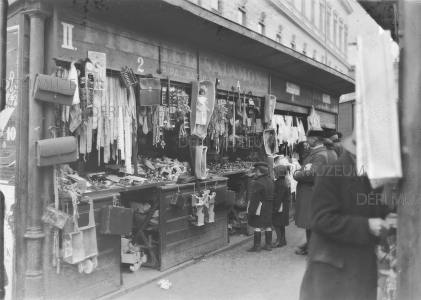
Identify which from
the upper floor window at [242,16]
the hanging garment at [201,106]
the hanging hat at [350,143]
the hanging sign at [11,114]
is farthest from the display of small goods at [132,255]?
the upper floor window at [242,16]

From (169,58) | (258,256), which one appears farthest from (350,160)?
→ (258,256)

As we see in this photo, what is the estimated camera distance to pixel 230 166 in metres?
8.84

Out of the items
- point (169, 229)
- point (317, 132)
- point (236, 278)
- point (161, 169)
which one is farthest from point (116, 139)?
point (317, 132)

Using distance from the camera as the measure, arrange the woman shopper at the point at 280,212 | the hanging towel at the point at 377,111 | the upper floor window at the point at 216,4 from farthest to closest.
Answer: the upper floor window at the point at 216,4 < the woman shopper at the point at 280,212 < the hanging towel at the point at 377,111

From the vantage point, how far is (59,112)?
473cm

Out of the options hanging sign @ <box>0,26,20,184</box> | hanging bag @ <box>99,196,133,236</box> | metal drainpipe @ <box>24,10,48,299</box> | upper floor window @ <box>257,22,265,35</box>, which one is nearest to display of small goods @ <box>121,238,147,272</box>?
hanging bag @ <box>99,196,133,236</box>

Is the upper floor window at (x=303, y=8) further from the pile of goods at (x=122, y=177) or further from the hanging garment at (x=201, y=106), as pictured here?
the pile of goods at (x=122, y=177)

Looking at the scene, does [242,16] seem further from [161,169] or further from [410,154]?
[410,154]

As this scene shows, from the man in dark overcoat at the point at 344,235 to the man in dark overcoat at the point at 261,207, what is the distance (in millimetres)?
4697

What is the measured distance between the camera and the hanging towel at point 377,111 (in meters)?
1.59

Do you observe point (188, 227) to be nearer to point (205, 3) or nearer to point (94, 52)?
point (94, 52)

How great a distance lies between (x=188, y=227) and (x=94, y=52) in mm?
3134

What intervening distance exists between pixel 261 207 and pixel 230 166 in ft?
6.08

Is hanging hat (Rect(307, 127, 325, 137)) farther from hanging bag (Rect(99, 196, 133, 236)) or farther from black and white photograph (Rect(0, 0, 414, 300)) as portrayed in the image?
hanging bag (Rect(99, 196, 133, 236))
